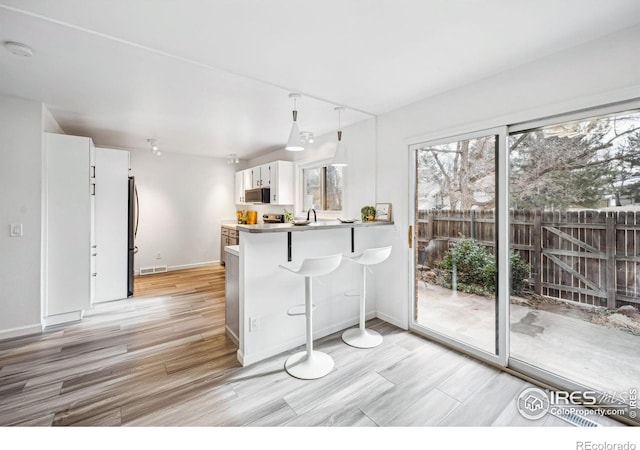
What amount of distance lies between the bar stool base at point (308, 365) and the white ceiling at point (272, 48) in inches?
98.9

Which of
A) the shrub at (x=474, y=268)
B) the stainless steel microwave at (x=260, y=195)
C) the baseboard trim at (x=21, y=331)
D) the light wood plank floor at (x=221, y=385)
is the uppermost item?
the stainless steel microwave at (x=260, y=195)

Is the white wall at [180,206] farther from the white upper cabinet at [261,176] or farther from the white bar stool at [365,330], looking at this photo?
the white bar stool at [365,330]

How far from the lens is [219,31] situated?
1872 millimetres

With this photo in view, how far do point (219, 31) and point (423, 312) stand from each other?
316 centimetres

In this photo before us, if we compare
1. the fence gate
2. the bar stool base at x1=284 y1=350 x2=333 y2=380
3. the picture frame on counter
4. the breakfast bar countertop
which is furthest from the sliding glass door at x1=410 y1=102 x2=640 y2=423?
the bar stool base at x1=284 y1=350 x2=333 y2=380

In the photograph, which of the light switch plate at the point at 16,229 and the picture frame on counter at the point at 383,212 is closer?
the light switch plate at the point at 16,229

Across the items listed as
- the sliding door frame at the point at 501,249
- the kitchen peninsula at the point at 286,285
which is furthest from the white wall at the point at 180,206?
the sliding door frame at the point at 501,249

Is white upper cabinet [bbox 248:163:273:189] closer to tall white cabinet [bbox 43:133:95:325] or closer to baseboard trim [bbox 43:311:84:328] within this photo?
tall white cabinet [bbox 43:133:95:325]

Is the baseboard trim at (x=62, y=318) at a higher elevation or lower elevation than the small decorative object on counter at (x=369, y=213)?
lower

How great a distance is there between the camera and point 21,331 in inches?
120

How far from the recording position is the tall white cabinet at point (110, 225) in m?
3.96

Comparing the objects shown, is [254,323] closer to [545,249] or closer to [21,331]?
[545,249]

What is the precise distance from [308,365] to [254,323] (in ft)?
1.96

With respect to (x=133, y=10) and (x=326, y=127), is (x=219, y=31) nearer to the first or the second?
(x=133, y=10)
